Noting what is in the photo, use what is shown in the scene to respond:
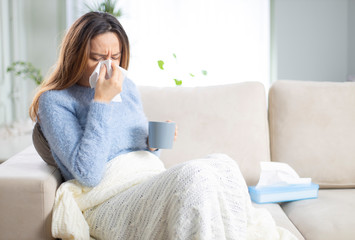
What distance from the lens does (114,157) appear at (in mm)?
1437

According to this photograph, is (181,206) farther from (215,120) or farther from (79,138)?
(215,120)

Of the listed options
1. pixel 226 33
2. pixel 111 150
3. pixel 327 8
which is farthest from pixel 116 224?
pixel 327 8

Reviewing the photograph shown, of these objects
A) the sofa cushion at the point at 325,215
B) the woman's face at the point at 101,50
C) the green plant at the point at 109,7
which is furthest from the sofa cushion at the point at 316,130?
the green plant at the point at 109,7

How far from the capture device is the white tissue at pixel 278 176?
67.4 inches

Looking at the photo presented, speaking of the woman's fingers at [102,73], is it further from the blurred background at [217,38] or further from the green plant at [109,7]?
the blurred background at [217,38]

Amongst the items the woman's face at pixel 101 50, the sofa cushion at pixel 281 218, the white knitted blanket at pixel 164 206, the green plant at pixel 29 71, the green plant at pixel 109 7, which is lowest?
the sofa cushion at pixel 281 218

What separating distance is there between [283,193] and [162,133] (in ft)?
2.15

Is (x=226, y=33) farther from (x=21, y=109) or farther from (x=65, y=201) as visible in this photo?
(x=65, y=201)

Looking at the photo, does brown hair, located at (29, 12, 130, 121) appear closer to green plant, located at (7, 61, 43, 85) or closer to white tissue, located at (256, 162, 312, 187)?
white tissue, located at (256, 162, 312, 187)

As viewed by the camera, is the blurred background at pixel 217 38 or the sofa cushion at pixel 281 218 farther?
the blurred background at pixel 217 38

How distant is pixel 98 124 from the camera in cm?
130

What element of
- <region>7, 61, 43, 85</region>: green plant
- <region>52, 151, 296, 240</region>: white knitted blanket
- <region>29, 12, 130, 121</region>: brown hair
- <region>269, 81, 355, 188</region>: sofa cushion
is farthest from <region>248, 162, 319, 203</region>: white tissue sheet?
<region>7, 61, 43, 85</region>: green plant

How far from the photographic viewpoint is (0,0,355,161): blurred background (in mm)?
3807

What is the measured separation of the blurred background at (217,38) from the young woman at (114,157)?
2248mm
